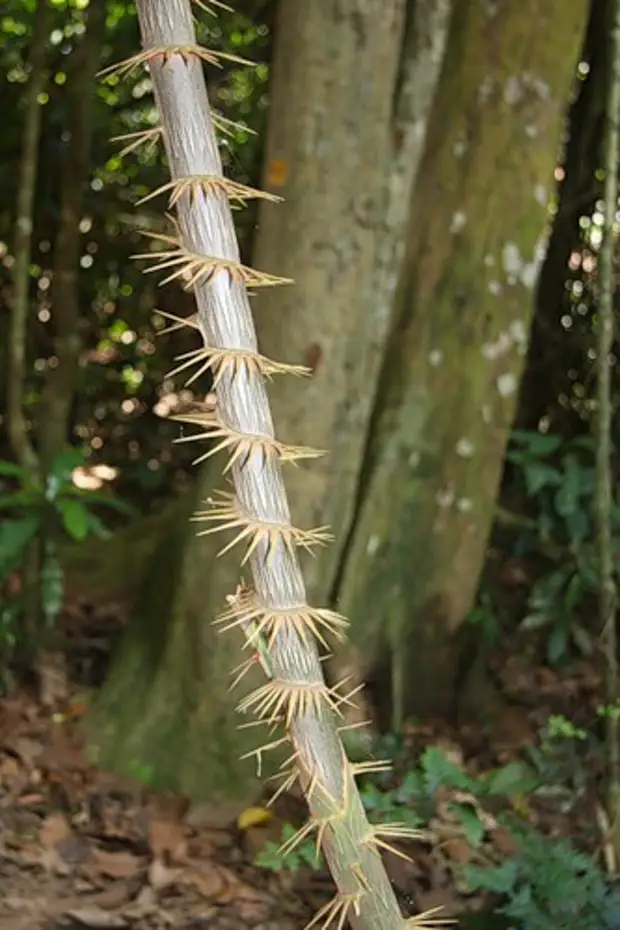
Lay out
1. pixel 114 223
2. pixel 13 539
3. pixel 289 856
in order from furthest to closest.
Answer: pixel 114 223
pixel 13 539
pixel 289 856

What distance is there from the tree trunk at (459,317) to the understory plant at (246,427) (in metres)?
1.34

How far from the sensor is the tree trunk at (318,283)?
2434 millimetres

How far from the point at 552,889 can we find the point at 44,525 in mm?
1449

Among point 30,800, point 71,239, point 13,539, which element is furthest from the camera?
point 71,239

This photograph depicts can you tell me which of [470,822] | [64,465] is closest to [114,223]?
[64,465]

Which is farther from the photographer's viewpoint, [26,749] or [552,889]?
[26,749]

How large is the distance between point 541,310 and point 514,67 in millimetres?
1068

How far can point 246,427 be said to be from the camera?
4.29ft

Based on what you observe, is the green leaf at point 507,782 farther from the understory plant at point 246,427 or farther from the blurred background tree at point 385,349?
the understory plant at point 246,427

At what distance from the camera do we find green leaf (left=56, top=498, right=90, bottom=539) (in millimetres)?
2615

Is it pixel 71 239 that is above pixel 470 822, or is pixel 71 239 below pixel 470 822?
above

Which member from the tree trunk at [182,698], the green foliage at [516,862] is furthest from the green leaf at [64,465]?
the green foliage at [516,862]

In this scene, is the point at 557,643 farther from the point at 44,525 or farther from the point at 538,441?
the point at 44,525

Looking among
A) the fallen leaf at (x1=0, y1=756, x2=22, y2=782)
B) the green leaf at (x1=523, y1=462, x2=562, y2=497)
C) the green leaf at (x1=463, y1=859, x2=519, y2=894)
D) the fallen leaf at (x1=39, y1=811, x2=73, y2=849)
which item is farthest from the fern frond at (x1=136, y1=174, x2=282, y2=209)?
the green leaf at (x1=523, y1=462, x2=562, y2=497)
